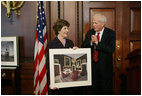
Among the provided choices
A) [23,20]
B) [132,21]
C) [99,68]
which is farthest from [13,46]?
[132,21]

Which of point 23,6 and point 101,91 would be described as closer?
point 101,91

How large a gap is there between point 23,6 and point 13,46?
2.86 ft

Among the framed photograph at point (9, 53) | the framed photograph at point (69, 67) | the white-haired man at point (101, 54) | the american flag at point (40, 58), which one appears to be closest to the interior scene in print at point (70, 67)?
the framed photograph at point (69, 67)

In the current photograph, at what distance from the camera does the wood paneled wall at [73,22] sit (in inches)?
138

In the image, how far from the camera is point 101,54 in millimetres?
2600

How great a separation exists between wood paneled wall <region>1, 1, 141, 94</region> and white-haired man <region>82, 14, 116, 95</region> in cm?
90

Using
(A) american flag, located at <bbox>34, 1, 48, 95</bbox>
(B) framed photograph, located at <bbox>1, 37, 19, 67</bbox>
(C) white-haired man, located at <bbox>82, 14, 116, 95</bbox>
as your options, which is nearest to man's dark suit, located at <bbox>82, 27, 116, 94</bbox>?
(C) white-haired man, located at <bbox>82, 14, 116, 95</bbox>

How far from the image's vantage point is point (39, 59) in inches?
118

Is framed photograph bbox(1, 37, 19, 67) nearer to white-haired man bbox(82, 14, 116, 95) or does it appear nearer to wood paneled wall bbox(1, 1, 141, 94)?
wood paneled wall bbox(1, 1, 141, 94)

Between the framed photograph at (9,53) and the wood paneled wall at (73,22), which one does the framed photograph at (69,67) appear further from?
the framed photograph at (9,53)

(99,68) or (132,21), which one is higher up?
(132,21)

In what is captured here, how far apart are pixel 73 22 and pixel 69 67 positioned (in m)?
1.39

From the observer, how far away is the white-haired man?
257 centimetres

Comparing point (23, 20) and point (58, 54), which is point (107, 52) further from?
point (23, 20)
